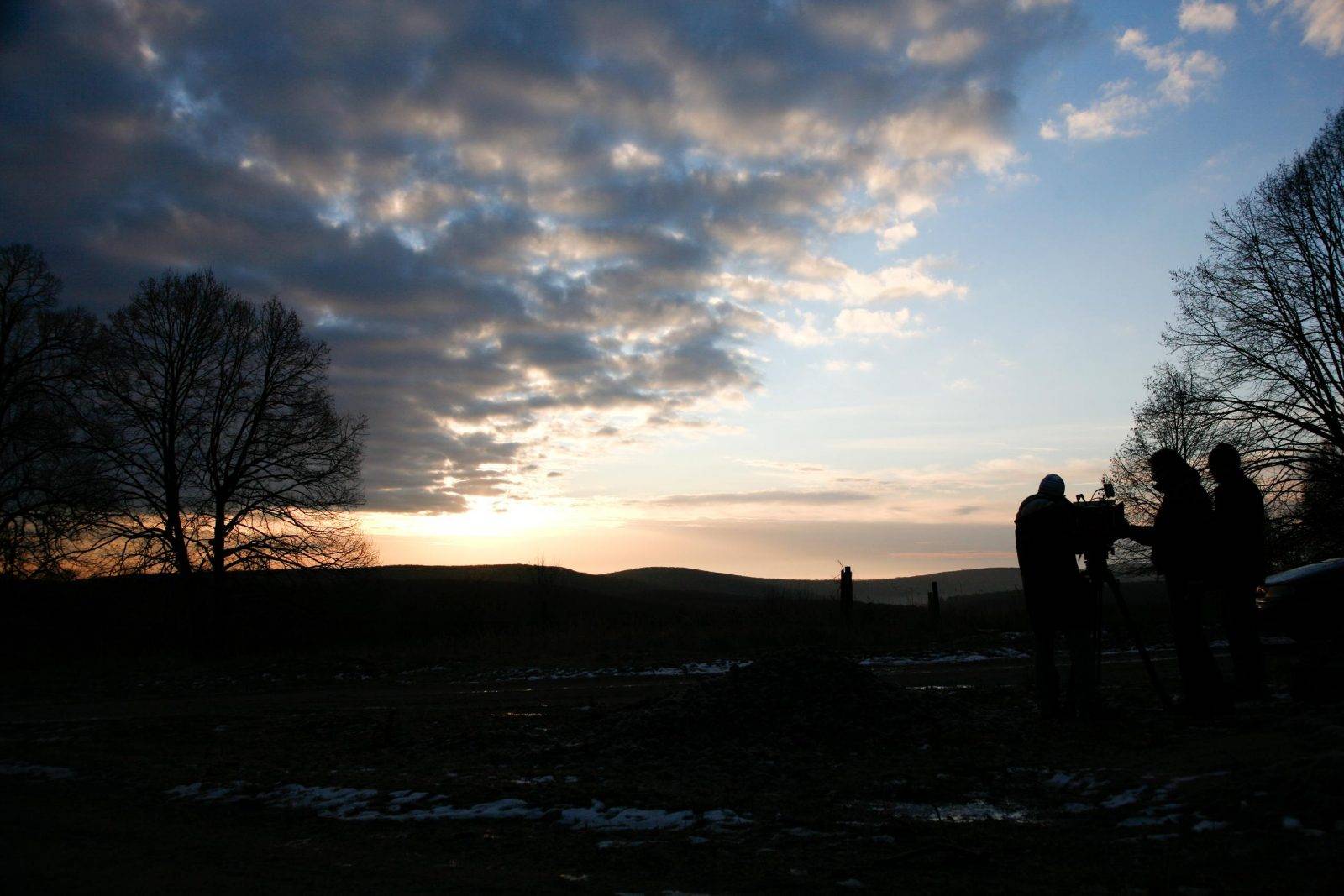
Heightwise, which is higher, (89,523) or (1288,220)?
(1288,220)

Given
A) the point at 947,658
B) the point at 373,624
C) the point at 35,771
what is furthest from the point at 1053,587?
the point at 373,624

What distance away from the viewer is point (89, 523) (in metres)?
27.0

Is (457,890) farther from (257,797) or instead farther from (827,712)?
(827,712)

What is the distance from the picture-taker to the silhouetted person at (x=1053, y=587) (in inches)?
299

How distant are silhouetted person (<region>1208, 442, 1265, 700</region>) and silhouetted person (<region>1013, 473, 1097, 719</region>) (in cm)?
120

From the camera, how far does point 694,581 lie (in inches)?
4749

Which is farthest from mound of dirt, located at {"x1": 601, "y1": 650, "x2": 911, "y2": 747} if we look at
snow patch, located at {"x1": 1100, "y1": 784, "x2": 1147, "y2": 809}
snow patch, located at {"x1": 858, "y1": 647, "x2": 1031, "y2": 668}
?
snow patch, located at {"x1": 858, "y1": 647, "x2": 1031, "y2": 668}

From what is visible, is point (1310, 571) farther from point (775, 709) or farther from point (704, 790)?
point (704, 790)

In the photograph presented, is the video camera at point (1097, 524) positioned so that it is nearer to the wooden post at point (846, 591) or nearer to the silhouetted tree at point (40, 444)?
the wooden post at point (846, 591)

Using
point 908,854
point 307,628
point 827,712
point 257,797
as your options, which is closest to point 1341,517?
point 827,712

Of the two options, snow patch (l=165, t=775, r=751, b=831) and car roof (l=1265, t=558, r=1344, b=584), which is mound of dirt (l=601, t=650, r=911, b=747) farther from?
car roof (l=1265, t=558, r=1344, b=584)

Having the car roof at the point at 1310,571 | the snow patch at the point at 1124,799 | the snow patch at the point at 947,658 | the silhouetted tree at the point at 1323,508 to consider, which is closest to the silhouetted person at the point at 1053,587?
the snow patch at the point at 1124,799

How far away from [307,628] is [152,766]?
26622 mm

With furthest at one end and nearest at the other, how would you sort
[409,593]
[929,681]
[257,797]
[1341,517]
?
[409,593] < [1341,517] < [929,681] < [257,797]
